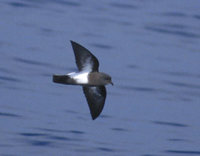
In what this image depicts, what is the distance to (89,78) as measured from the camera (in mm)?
11281

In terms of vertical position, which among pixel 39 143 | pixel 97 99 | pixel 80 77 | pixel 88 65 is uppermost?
pixel 88 65

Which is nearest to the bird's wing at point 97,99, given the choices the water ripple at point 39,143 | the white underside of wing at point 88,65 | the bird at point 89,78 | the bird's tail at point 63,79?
the bird at point 89,78

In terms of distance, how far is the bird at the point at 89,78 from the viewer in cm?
1117

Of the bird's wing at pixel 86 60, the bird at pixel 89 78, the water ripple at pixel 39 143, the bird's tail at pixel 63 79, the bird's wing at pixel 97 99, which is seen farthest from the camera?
the water ripple at pixel 39 143

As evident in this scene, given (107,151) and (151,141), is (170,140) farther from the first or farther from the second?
(107,151)

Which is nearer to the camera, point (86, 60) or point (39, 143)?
point (86, 60)

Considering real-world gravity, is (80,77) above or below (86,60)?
below

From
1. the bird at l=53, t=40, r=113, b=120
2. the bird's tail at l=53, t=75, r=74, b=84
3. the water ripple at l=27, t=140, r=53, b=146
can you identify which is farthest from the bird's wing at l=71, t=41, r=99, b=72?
the water ripple at l=27, t=140, r=53, b=146

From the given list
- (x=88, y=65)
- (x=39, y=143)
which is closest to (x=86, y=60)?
(x=88, y=65)

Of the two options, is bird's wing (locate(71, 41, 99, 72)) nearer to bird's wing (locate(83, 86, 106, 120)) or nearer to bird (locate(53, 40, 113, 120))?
bird (locate(53, 40, 113, 120))

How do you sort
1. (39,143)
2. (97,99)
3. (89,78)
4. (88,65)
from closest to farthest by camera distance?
(89,78) < (88,65) < (97,99) < (39,143)

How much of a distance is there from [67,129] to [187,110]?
8.86 feet

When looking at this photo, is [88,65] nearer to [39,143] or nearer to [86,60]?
[86,60]

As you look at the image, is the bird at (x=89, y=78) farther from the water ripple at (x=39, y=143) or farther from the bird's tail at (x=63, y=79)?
the water ripple at (x=39, y=143)
